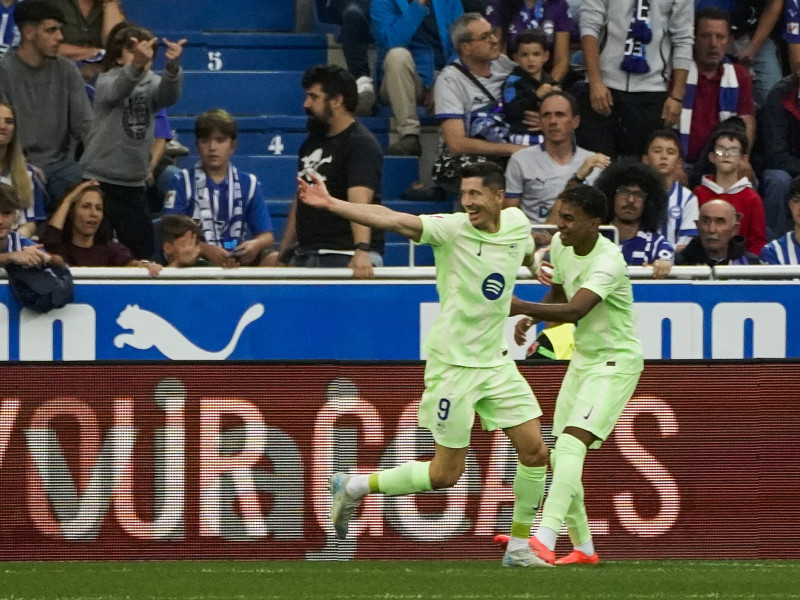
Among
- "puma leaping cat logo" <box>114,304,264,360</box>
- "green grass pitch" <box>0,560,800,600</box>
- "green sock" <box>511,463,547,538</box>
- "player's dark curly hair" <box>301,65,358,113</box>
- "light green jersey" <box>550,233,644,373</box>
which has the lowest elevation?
"green grass pitch" <box>0,560,800,600</box>

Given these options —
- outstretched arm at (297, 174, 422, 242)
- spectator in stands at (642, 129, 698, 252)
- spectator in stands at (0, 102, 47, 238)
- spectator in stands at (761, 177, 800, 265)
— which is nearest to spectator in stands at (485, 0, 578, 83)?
spectator in stands at (642, 129, 698, 252)

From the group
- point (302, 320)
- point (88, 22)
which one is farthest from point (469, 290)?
point (88, 22)

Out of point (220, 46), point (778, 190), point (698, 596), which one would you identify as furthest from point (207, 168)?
point (698, 596)

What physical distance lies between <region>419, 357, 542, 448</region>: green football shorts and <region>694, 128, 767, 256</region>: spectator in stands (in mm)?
3802

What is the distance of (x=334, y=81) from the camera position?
1048 centimetres

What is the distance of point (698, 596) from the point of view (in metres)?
7.27

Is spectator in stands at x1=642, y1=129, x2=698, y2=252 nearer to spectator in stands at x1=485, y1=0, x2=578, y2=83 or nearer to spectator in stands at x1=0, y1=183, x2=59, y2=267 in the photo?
spectator in stands at x1=485, y1=0, x2=578, y2=83

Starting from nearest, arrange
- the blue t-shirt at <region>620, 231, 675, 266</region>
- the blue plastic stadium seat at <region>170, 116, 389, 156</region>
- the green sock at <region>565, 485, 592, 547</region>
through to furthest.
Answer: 1. the green sock at <region>565, 485, 592, 547</region>
2. the blue t-shirt at <region>620, 231, 675, 266</region>
3. the blue plastic stadium seat at <region>170, 116, 389, 156</region>

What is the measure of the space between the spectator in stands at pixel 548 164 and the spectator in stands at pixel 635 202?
58cm

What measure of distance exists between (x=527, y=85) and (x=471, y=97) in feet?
1.35

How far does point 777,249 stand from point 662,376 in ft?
7.34

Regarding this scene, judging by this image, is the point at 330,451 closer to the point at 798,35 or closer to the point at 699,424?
the point at 699,424

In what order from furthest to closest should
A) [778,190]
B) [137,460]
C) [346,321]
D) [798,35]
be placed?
1. [798,35]
2. [778,190]
3. [346,321]
4. [137,460]

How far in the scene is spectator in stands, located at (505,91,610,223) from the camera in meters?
11.4
